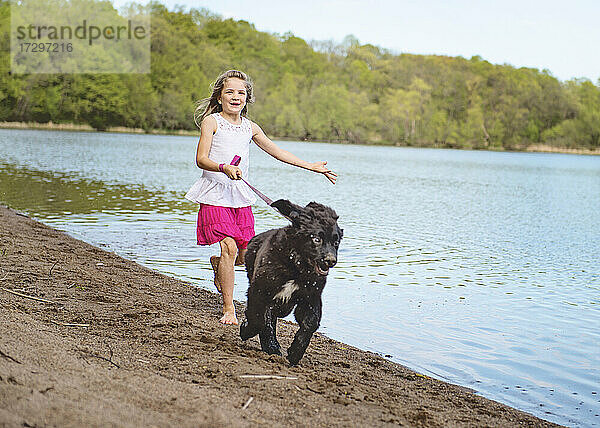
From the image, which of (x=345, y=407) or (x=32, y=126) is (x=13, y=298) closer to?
(x=345, y=407)

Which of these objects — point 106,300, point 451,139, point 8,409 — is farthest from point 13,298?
point 451,139

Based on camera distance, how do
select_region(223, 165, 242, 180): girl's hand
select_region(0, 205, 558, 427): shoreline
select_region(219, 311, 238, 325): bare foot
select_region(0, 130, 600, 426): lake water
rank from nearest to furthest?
Answer: select_region(0, 205, 558, 427): shoreline
select_region(223, 165, 242, 180): girl's hand
select_region(219, 311, 238, 325): bare foot
select_region(0, 130, 600, 426): lake water

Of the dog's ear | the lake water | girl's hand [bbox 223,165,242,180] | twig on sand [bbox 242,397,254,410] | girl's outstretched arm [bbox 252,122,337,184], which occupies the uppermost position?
girl's outstretched arm [bbox 252,122,337,184]

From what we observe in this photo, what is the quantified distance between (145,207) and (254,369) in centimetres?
1530

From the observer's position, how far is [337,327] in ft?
27.9

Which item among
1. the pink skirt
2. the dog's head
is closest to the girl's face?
the pink skirt

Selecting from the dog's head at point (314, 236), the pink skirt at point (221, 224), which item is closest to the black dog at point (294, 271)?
the dog's head at point (314, 236)

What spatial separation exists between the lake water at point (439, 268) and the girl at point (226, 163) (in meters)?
2.16

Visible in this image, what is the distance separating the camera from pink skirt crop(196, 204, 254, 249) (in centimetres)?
646

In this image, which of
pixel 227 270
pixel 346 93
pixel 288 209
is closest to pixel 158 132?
pixel 346 93

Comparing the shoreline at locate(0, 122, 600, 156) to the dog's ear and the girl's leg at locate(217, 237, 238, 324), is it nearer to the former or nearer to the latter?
the girl's leg at locate(217, 237, 238, 324)

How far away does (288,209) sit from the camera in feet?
17.6

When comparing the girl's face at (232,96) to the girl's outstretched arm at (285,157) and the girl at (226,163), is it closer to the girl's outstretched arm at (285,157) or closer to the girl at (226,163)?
the girl at (226,163)

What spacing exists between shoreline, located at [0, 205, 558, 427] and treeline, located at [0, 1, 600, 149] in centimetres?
9910
